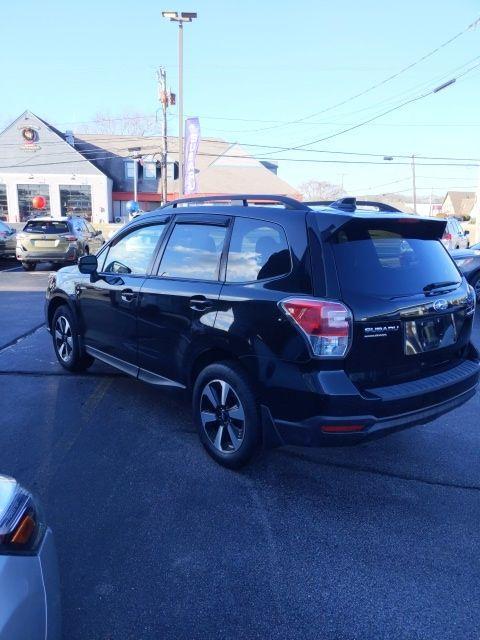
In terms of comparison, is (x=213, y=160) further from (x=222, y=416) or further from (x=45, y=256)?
(x=222, y=416)

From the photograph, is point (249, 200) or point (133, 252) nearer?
point (249, 200)

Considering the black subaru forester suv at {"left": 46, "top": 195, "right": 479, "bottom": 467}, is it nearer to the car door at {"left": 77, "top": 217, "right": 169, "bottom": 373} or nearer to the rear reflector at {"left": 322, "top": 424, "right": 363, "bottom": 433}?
the rear reflector at {"left": 322, "top": 424, "right": 363, "bottom": 433}

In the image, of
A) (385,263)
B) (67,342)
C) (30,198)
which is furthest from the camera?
(30,198)

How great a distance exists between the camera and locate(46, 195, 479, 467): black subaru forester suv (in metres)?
2.88

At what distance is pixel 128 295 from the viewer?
14.2ft

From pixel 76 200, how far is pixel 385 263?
41818 millimetres

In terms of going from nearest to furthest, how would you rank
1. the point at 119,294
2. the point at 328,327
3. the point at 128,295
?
the point at 328,327
the point at 128,295
the point at 119,294

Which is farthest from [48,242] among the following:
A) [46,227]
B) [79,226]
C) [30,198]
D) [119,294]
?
[30,198]

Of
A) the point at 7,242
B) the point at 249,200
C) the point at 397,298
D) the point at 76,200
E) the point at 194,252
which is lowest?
the point at 7,242

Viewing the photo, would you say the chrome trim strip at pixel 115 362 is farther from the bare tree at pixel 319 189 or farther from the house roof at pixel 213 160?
the bare tree at pixel 319 189

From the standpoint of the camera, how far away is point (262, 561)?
2.66 metres

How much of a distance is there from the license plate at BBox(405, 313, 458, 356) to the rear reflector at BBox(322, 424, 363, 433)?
1.94 ft

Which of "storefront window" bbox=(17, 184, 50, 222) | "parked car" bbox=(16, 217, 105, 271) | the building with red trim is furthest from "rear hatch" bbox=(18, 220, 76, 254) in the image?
"storefront window" bbox=(17, 184, 50, 222)

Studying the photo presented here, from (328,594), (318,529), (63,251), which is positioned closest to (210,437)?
(318,529)
